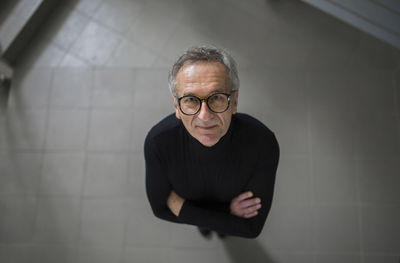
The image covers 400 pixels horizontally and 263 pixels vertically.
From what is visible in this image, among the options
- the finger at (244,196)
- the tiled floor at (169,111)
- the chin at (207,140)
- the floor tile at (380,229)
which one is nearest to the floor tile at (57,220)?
the tiled floor at (169,111)

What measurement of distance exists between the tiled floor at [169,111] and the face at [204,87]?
1.34 metres

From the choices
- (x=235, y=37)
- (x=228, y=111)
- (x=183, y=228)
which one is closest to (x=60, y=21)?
(x=235, y=37)

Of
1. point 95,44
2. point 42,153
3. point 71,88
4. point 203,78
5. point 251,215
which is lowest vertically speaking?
point 42,153

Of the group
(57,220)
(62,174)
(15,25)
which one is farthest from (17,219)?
(15,25)

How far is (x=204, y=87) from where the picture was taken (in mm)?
1019

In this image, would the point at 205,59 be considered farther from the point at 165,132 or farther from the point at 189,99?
the point at 165,132

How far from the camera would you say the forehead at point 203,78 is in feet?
3.35

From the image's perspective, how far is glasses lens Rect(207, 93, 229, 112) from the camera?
41.4 inches

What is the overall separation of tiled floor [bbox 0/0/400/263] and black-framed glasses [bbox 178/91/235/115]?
1379 millimetres

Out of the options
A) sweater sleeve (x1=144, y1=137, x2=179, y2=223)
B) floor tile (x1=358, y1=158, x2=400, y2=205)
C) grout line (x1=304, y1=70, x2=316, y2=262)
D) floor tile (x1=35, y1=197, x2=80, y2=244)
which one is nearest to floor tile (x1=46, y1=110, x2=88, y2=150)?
floor tile (x1=35, y1=197, x2=80, y2=244)

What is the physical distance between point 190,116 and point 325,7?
137 centimetres

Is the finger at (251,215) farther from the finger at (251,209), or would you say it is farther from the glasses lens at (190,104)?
the glasses lens at (190,104)

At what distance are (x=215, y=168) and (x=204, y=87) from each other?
452mm

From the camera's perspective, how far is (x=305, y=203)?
220 cm
